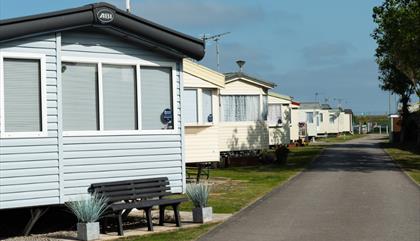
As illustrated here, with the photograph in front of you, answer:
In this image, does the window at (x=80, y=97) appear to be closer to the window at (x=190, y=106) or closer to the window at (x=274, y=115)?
the window at (x=190, y=106)

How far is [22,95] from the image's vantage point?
10.7 metres

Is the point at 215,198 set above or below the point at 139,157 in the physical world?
below

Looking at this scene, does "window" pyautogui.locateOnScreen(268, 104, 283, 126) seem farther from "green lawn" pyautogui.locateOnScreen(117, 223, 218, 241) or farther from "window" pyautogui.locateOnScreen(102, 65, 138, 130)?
"green lawn" pyautogui.locateOnScreen(117, 223, 218, 241)

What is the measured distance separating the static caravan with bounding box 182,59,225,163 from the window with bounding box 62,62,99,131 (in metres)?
8.79

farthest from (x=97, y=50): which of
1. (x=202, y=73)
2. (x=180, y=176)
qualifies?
(x=202, y=73)

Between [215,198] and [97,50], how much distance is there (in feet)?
Result: 18.7

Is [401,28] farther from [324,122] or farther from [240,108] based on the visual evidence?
[324,122]

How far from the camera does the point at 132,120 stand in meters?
12.1

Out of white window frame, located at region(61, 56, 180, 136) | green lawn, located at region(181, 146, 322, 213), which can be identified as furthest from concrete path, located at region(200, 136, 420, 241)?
white window frame, located at region(61, 56, 180, 136)

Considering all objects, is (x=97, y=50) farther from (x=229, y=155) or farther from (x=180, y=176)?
(x=229, y=155)

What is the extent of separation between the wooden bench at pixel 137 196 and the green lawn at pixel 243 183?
6.61ft

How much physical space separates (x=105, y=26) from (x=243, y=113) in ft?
60.4

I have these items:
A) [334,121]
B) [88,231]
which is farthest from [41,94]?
[334,121]

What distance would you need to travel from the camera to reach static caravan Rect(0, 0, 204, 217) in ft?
34.7
